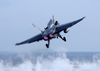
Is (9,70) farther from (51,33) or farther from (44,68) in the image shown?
(51,33)

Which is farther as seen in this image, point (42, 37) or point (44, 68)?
point (44, 68)

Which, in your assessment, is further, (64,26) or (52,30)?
(52,30)

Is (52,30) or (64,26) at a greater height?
(64,26)

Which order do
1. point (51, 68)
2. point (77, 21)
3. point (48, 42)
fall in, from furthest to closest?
point (51, 68) → point (48, 42) → point (77, 21)

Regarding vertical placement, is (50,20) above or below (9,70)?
below

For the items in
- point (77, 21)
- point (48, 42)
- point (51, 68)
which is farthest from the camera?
point (51, 68)

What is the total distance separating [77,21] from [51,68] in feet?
472

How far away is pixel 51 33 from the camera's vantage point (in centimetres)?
5569

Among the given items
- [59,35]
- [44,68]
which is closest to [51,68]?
[44,68]

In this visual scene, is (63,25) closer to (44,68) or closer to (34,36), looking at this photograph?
(34,36)

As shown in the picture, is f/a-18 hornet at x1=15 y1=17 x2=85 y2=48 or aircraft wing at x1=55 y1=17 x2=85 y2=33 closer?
aircraft wing at x1=55 y1=17 x2=85 y2=33

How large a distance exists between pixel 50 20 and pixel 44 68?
141 metres

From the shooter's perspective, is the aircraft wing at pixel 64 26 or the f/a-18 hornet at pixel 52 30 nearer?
the aircraft wing at pixel 64 26

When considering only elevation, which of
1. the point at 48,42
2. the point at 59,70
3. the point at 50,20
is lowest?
the point at 48,42
